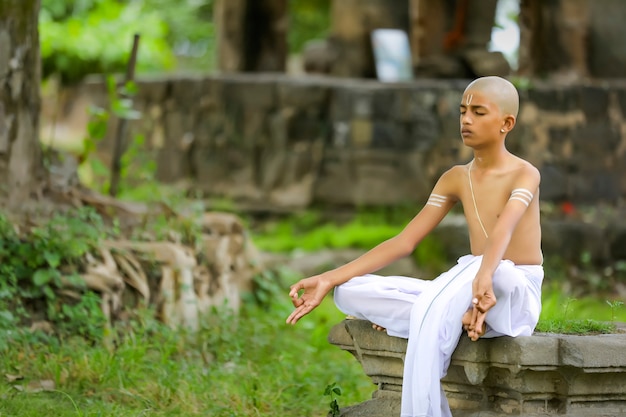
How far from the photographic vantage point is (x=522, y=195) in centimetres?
380

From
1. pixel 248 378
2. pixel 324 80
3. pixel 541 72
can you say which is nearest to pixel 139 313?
pixel 248 378

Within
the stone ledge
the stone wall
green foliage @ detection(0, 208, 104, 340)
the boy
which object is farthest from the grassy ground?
the stone wall

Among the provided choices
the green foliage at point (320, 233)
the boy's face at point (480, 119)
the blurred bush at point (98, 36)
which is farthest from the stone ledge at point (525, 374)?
the blurred bush at point (98, 36)

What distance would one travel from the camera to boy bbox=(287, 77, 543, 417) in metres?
3.62

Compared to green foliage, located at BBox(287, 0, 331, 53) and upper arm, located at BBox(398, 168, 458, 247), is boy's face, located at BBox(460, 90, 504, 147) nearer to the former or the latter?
upper arm, located at BBox(398, 168, 458, 247)

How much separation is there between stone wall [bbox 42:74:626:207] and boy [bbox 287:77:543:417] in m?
6.16

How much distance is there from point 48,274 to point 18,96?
49.0 inches

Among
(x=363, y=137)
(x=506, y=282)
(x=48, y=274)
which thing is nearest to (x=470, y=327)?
(x=506, y=282)

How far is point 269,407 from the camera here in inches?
195

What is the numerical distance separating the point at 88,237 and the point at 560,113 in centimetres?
548

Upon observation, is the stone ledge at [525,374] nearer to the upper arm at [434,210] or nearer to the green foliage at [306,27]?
the upper arm at [434,210]

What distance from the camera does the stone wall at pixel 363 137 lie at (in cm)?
1026

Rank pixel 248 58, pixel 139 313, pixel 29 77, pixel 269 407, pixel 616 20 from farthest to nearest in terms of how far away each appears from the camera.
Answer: pixel 248 58, pixel 616 20, pixel 29 77, pixel 139 313, pixel 269 407

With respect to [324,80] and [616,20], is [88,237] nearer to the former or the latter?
[324,80]
